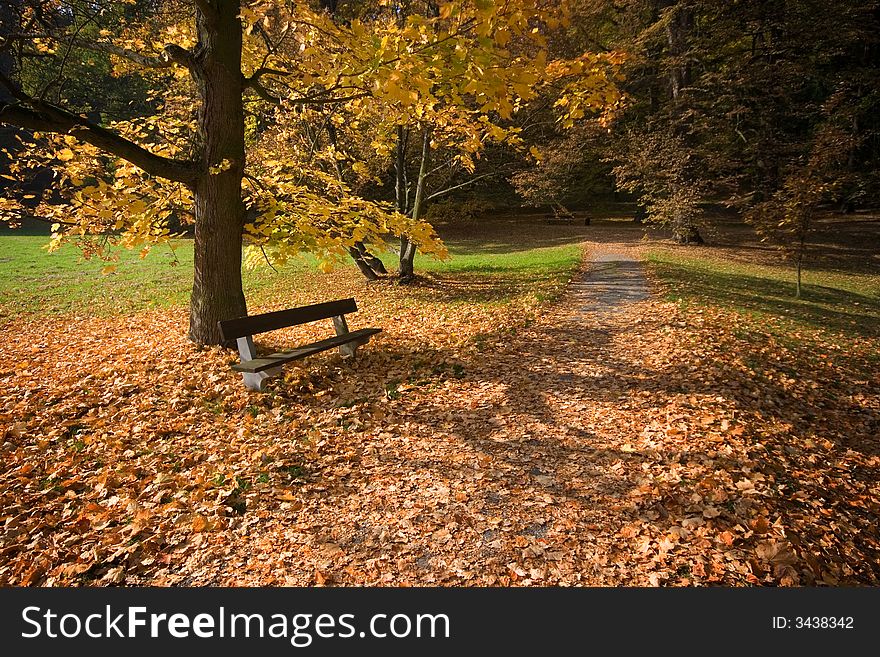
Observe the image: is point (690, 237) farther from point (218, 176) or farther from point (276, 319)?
point (218, 176)

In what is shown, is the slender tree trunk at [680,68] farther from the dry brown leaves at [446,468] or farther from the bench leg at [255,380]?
the bench leg at [255,380]

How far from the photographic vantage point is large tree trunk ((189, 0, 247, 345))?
19.0 ft

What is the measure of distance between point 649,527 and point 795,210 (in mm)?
11898

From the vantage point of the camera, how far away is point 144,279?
1527 centimetres

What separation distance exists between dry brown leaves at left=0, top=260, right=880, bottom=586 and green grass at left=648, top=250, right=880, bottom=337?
3.07 metres

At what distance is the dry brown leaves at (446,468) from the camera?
9.73 ft

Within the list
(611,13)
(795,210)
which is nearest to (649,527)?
(795,210)

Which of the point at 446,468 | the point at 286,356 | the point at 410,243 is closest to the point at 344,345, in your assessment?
the point at 286,356

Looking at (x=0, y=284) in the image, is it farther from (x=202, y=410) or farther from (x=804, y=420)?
(x=804, y=420)

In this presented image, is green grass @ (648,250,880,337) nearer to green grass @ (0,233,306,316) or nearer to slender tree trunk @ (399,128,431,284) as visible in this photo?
slender tree trunk @ (399,128,431,284)

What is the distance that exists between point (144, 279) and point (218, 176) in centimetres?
1150

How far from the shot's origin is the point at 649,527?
10.7 feet

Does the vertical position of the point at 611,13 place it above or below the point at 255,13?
above

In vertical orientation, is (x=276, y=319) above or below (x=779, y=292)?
above
